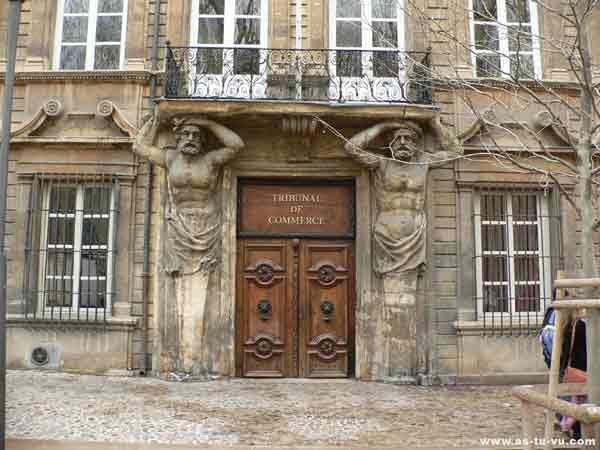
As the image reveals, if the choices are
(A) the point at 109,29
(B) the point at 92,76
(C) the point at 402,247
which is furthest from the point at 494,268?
(A) the point at 109,29

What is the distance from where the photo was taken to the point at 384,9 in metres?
10.0

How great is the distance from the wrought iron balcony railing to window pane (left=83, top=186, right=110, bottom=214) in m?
2.01

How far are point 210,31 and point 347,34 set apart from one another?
7.84ft

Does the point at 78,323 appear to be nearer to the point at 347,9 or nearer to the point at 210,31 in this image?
the point at 210,31

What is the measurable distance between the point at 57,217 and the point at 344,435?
6.28 m

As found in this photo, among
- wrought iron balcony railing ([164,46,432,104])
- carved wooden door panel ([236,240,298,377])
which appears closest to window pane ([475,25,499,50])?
wrought iron balcony railing ([164,46,432,104])

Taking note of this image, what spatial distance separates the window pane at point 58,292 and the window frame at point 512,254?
668cm

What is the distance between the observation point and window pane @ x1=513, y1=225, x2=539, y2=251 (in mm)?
9570

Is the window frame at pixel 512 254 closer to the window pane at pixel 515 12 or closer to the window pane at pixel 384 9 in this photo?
the window pane at pixel 515 12

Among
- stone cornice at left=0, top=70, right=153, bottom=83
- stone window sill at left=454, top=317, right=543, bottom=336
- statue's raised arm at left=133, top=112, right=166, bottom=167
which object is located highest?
stone cornice at left=0, top=70, right=153, bottom=83

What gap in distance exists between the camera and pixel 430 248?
9312 mm

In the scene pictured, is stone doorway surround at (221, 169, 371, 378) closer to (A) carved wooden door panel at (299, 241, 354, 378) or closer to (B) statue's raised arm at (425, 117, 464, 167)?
(A) carved wooden door panel at (299, 241, 354, 378)

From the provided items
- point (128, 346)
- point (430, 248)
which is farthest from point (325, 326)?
point (128, 346)

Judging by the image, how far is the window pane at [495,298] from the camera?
30.9 ft
